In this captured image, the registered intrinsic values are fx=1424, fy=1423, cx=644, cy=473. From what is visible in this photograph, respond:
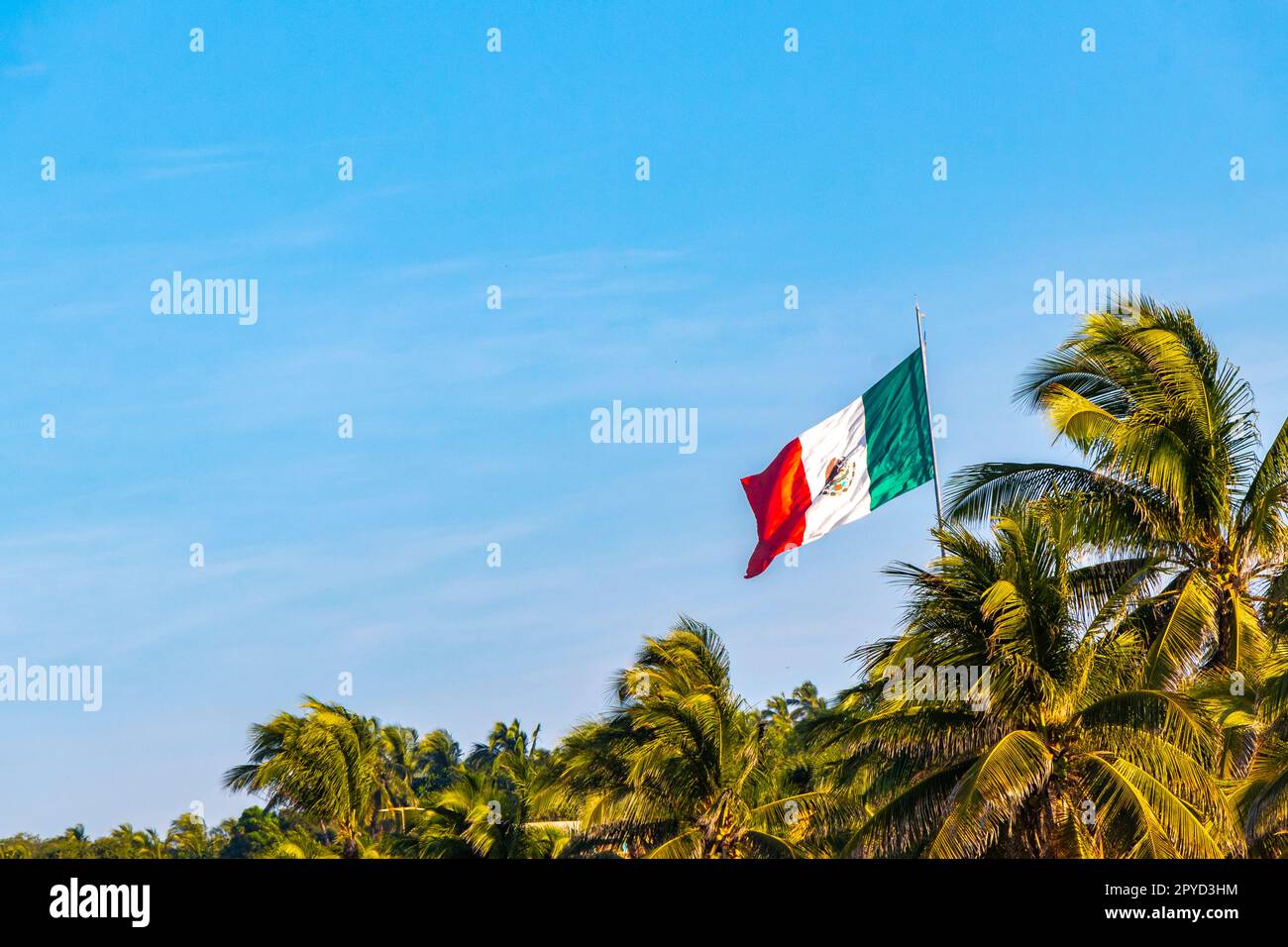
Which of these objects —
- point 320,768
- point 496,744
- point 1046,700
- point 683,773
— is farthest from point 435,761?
point 1046,700

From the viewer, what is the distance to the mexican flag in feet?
86.4

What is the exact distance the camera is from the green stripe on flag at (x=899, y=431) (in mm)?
26047

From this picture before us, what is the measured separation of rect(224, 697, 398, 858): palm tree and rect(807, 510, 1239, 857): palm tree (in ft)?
87.4

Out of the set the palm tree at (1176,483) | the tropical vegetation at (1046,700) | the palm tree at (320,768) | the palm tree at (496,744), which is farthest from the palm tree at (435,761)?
the palm tree at (1176,483)

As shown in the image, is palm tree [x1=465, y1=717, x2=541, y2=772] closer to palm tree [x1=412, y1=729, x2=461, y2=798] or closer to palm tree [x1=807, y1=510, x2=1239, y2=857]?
palm tree [x1=412, y1=729, x2=461, y2=798]

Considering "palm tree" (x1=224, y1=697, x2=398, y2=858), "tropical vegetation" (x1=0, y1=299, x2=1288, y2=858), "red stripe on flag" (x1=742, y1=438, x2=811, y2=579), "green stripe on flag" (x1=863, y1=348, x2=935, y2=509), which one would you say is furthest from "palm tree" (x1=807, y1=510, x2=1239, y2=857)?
"palm tree" (x1=224, y1=697, x2=398, y2=858)

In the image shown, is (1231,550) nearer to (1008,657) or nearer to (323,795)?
(1008,657)

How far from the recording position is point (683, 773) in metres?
28.5

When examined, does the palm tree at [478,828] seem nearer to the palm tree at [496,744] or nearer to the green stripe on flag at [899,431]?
the green stripe on flag at [899,431]

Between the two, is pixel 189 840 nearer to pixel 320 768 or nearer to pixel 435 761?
pixel 435 761
